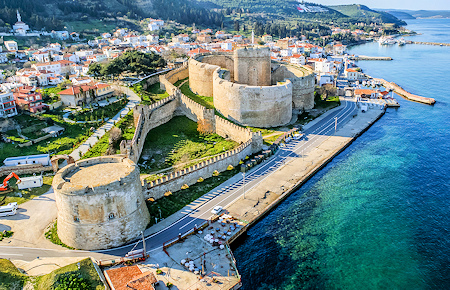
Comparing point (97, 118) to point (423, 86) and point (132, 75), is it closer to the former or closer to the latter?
point (132, 75)

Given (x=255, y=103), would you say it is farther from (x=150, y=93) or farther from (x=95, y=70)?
(x=95, y=70)

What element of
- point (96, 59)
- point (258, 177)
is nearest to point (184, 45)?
point (96, 59)

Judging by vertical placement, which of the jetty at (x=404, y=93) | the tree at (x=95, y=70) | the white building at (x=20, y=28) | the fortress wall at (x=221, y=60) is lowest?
the jetty at (x=404, y=93)

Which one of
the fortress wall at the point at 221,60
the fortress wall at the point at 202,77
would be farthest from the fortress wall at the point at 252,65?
the fortress wall at the point at 221,60

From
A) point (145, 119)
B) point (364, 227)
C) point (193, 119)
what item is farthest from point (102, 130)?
point (364, 227)

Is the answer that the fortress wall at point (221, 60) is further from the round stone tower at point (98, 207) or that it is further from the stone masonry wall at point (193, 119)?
the round stone tower at point (98, 207)

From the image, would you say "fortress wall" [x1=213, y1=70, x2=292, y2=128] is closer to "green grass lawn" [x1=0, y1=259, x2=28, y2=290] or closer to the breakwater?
the breakwater

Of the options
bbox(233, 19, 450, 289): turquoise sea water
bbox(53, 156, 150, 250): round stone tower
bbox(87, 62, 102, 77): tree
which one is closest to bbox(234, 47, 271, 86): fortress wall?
bbox(233, 19, 450, 289): turquoise sea water
